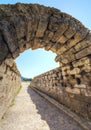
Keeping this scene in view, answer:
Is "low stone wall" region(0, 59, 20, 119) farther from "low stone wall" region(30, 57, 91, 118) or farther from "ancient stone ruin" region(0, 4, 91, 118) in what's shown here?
"low stone wall" region(30, 57, 91, 118)

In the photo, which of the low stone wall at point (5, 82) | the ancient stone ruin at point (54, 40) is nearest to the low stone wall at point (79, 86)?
the ancient stone ruin at point (54, 40)

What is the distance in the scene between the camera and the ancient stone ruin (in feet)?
8.77

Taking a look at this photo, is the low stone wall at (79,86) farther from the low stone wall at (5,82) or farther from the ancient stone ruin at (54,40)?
the low stone wall at (5,82)

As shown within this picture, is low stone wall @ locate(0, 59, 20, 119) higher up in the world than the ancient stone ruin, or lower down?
lower down

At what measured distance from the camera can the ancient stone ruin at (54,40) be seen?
8.77 feet

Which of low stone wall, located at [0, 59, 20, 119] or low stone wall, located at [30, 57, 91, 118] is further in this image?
low stone wall, located at [30, 57, 91, 118]

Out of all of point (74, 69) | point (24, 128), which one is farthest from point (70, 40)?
point (24, 128)

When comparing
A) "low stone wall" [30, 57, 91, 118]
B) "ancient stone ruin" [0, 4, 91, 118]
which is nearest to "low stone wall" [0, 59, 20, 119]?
"ancient stone ruin" [0, 4, 91, 118]

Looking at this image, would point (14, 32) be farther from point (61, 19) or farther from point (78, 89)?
point (78, 89)

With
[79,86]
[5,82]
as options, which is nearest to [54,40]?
[79,86]

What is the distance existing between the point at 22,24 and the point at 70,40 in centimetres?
150

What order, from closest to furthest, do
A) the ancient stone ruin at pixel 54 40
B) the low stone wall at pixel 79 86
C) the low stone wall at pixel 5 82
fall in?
1. the ancient stone ruin at pixel 54 40
2. the low stone wall at pixel 5 82
3. the low stone wall at pixel 79 86

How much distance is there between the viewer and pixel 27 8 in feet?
9.47

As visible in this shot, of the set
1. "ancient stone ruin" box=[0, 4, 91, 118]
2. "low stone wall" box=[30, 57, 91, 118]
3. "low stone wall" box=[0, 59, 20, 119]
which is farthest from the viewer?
"low stone wall" box=[30, 57, 91, 118]
